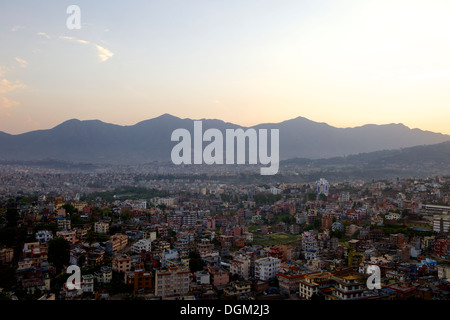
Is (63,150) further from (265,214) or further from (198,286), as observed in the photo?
(198,286)

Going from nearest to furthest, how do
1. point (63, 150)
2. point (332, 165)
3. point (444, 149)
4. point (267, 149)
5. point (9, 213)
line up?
point (9, 213), point (444, 149), point (332, 165), point (267, 149), point (63, 150)

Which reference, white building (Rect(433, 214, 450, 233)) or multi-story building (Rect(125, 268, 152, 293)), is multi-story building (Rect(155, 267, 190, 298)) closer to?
multi-story building (Rect(125, 268, 152, 293))

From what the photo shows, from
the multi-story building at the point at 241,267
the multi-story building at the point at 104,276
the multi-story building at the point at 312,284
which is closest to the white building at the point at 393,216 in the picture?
the multi-story building at the point at 241,267

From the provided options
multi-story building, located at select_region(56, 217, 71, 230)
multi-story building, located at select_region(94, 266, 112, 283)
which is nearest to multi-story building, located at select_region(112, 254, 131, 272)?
multi-story building, located at select_region(94, 266, 112, 283)

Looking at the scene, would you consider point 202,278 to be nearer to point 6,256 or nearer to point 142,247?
point 142,247

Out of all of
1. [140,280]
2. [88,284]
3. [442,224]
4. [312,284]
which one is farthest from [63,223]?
[442,224]
